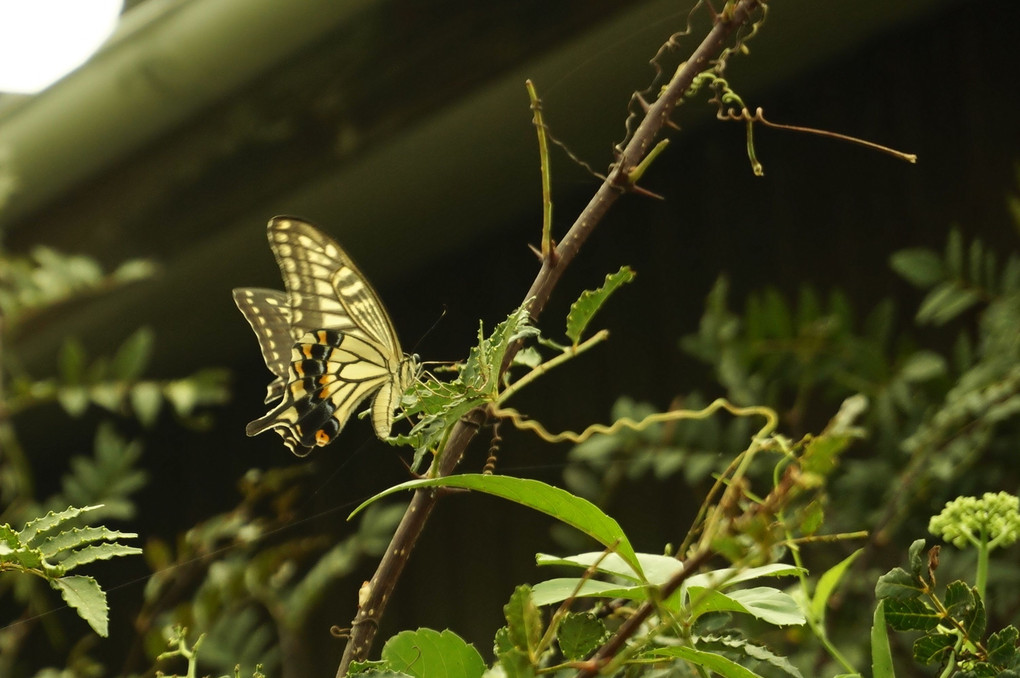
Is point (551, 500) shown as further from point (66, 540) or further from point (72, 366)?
point (72, 366)

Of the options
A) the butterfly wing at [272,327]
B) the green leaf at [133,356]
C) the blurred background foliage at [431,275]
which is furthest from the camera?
the green leaf at [133,356]

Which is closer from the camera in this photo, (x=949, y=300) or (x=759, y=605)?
(x=759, y=605)

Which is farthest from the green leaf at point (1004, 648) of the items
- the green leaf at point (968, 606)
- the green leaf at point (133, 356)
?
the green leaf at point (133, 356)

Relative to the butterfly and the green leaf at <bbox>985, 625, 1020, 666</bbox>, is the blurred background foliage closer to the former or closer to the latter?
the butterfly

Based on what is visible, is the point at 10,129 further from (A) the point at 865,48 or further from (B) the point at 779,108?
(A) the point at 865,48

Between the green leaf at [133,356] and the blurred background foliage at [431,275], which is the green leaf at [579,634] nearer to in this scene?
the blurred background foliage at [431,275]

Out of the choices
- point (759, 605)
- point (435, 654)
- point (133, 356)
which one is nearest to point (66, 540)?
point (435, 654)

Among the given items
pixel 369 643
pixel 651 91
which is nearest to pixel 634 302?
pixel 651 91
